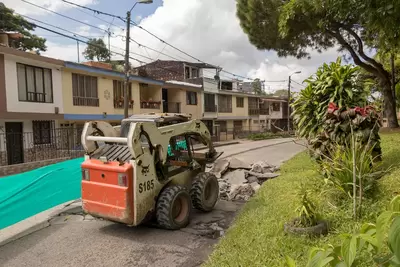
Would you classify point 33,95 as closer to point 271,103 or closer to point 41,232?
point 41,232

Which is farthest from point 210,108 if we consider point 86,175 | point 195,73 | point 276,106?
point 86,175

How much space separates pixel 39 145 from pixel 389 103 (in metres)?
19.2

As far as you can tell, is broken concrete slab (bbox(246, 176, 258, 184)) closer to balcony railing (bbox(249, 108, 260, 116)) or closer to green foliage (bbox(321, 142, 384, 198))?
green foliage (bbox(321, 142, 384, 198))

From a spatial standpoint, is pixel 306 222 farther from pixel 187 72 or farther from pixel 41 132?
pixel 187 72

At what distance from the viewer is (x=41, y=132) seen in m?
17.5

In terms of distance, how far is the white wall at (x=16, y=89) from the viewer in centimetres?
1527

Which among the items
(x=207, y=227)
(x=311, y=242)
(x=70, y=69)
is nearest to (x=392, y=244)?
(x=311, y=242)

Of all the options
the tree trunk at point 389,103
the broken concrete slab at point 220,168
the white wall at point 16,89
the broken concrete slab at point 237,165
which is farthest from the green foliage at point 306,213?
the white wall at point 16,89

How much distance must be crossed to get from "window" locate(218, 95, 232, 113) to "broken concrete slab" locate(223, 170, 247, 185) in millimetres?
27143

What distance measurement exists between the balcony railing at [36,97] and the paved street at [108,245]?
1254 centimetres

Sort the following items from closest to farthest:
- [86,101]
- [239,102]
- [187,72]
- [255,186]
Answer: [255,186] → [86,101] → [187,72] → [239,102]

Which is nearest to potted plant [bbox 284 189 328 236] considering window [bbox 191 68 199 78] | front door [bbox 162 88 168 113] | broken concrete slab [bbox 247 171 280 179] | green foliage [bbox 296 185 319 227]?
green foliage [bbox 296 185 319 227]

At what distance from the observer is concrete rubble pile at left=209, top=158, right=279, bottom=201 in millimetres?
8164

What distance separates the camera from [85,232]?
5820 mm
